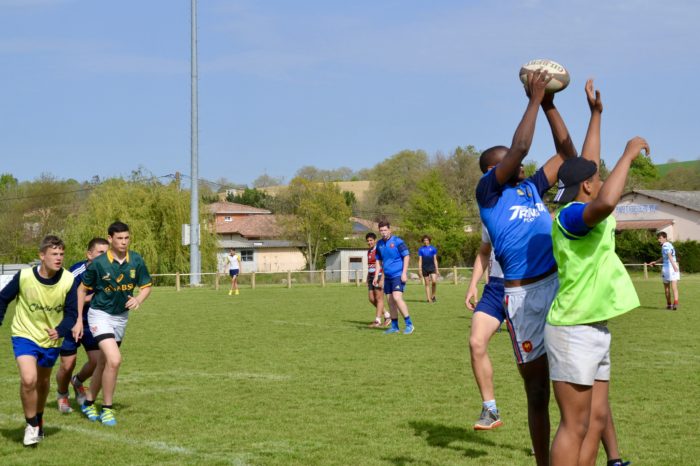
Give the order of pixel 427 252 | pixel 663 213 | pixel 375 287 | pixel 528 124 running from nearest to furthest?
pixel 528 124, pixel 375 287, pixel 427 252, pixel 663 213

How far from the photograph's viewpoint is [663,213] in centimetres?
6525

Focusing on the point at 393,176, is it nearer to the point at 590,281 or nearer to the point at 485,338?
the point at 485,338

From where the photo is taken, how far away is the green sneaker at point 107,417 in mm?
8469

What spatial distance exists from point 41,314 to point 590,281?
5139 millimetres

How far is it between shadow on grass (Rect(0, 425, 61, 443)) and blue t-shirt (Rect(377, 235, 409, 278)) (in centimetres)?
917

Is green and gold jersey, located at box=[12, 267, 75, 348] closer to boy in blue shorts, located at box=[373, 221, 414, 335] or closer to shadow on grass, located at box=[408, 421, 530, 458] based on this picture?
shadow on grass, located at box=[408, 421, 530, 458]

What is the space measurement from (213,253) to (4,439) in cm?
4776

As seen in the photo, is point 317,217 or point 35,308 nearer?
point 35,308

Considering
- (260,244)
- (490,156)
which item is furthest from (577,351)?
(260,244)

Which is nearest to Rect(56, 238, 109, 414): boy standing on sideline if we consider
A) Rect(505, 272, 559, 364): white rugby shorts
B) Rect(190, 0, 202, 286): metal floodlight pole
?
Rect(505, 272, 559, 364): white rugby shorts

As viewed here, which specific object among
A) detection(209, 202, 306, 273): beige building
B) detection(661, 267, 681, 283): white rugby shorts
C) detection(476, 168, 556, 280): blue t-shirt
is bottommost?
detection(661, 267, 681, 283): white rugby shorts

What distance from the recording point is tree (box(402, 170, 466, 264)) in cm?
7369

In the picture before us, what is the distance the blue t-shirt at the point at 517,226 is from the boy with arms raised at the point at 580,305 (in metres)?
0.68

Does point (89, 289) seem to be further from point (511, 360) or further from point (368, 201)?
point (368, 201)
